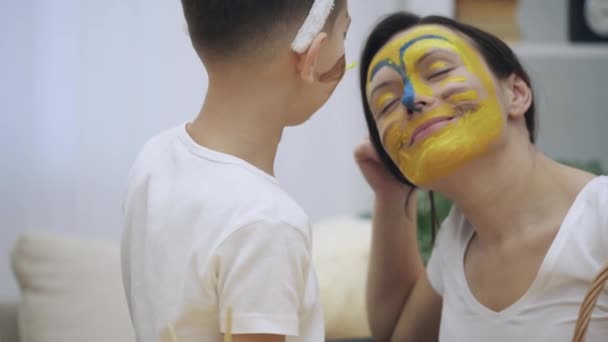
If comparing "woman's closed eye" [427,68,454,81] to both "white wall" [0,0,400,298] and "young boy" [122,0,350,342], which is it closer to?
"young boy" [122,0,350,342]

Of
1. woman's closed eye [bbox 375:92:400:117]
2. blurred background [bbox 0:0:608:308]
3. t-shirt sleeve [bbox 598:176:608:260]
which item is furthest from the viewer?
blurred background [bbox 0:0:608:308]

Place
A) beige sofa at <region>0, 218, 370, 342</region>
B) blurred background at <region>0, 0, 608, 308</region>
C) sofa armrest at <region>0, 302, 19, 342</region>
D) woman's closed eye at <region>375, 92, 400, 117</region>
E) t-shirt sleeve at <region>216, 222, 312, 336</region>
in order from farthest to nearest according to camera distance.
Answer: blurred background at <region>0, 0, 608, 308</region>
beige sofa at <region>0, 218, 370, 342</region>
sofa armrest at <region>0, 302, 19, 342</region>
woman's closed eye at <region>375, 92, 400, 117</region>
t-shirt sleeve at <region>216, 222, 312, 336</region>

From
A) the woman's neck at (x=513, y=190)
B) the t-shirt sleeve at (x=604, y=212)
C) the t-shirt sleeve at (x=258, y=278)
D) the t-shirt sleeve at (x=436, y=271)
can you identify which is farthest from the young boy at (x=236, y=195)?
the t-shirt sleeve at (x=436, y=271)

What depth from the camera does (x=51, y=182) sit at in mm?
1703

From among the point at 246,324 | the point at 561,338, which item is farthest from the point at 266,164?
the point at 561,338

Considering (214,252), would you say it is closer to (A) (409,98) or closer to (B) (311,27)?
(B) (311,27)

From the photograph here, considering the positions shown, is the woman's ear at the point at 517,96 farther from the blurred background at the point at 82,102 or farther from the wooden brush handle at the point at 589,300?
the blurred background at the point at 82,102

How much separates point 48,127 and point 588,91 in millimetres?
Result: 1636

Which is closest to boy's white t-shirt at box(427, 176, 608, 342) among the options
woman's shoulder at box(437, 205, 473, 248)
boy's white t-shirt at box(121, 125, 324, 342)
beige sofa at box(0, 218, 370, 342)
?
woman's shoulder at box(437, 205, 473, 248)

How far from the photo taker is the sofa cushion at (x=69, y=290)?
1.43 metres

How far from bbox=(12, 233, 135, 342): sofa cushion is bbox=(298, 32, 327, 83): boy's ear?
0.62m

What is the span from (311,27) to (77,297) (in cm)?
84

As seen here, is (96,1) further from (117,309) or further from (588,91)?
(588,91)

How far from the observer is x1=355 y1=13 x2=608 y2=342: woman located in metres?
1.10
